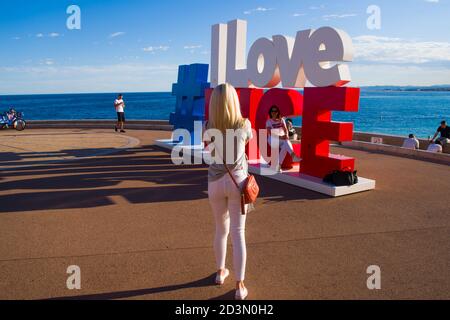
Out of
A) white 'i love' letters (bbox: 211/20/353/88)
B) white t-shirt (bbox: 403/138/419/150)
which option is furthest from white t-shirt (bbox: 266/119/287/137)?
white t-shirt (bbox: 403/138/419/150)

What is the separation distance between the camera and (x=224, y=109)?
11.7 feet

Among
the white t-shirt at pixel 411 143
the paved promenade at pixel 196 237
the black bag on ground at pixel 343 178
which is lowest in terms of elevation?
the paved promenade at pixel 196 237

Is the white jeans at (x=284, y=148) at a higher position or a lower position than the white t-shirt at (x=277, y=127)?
lower

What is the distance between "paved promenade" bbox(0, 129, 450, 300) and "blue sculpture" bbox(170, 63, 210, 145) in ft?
13.1

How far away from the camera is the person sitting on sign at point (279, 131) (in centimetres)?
912

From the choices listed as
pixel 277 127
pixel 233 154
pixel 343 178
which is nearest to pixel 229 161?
pixel 233 154

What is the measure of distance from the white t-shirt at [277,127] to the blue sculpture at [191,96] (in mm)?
4435

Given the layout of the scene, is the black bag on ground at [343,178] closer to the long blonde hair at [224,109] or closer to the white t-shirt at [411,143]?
the long blonde hair at [224,109]

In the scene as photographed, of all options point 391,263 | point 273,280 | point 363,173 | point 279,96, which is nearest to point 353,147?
point 363,173

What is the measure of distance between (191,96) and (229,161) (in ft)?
33.2

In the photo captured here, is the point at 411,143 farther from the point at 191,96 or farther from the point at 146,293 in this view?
the point at 146,293

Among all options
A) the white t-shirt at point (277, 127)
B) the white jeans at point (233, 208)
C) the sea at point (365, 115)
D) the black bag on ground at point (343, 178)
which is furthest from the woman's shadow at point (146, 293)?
the sea at point (365, 115)

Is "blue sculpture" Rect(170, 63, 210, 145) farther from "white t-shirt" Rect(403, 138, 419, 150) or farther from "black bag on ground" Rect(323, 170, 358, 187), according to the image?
"white t-shirt" Rect(403, 138, 419, 150)
